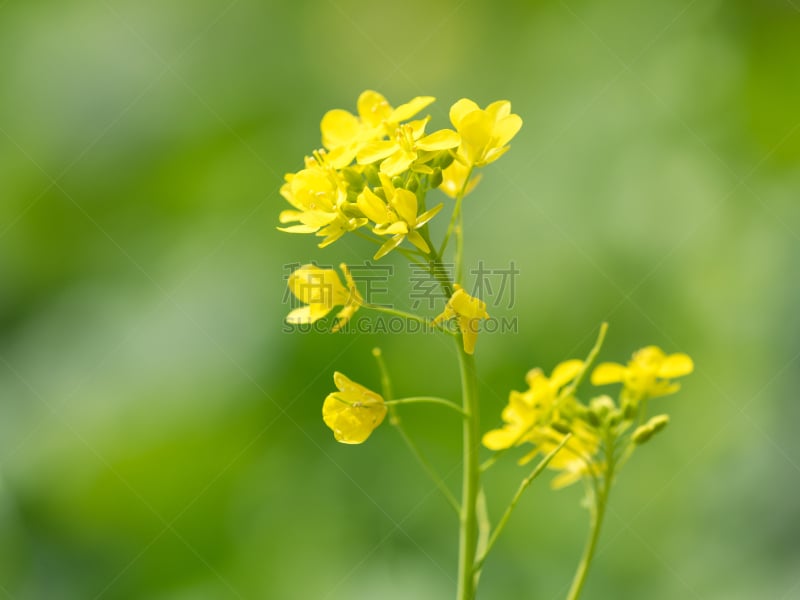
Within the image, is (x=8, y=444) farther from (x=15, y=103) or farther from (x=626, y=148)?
(x=626, y=148)

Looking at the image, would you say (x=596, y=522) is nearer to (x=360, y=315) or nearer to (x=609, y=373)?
(x=609, y=373)

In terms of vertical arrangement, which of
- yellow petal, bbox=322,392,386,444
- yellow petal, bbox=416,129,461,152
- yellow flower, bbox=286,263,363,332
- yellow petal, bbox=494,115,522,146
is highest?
yellow petal, bbox=494,115,522,146

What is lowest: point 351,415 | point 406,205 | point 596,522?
point 351,415

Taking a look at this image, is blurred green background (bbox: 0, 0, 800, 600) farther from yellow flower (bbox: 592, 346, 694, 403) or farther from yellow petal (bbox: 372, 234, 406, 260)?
yellow petal (bbox: 372, 234, 406, 260)

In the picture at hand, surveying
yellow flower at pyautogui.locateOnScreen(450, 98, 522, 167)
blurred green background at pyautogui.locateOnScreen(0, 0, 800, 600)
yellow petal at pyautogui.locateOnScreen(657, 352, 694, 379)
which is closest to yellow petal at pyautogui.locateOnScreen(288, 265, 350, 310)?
yellow flower at pyautogui.locateOnScreen(450, 98, 522, 167)

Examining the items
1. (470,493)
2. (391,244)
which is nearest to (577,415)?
(470,493)

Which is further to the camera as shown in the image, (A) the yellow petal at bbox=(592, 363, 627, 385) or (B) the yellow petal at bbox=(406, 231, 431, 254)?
(A) the yellow petal at bbox=(592, 363, 627, 385)

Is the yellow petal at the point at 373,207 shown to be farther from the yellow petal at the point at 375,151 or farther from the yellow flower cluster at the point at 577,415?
the yellow flower cluster at the point at 577,415
